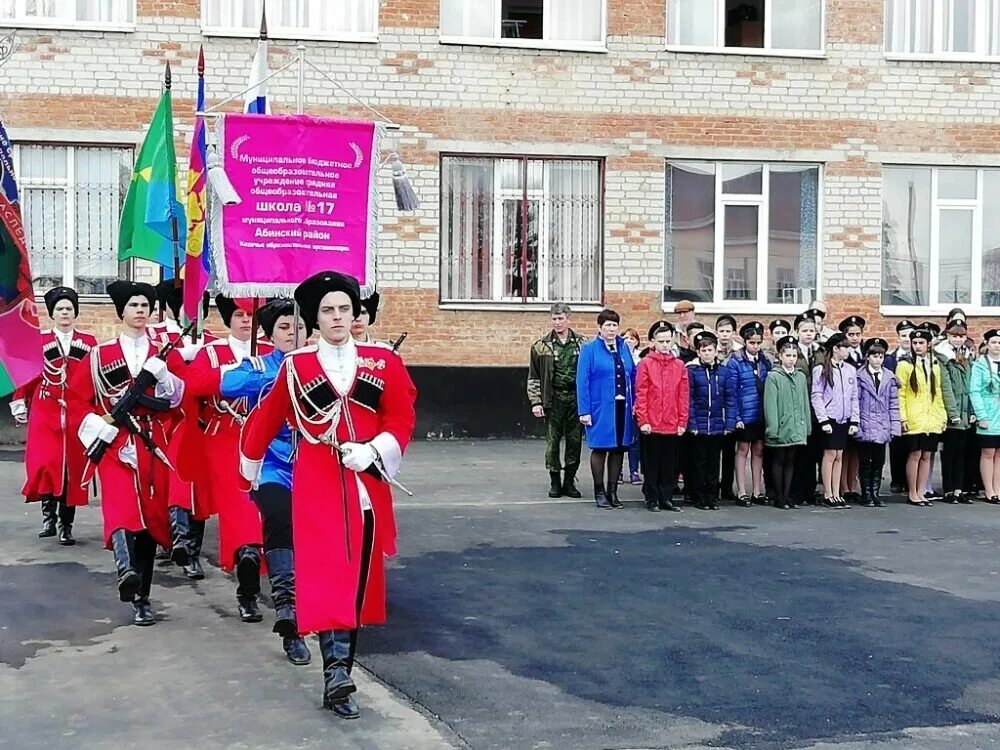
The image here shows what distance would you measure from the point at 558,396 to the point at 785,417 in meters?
2.30

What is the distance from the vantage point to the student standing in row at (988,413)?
46.8ft

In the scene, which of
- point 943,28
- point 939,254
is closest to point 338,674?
point 939,254

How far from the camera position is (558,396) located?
1423 cm

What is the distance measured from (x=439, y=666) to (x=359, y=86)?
1394 cm

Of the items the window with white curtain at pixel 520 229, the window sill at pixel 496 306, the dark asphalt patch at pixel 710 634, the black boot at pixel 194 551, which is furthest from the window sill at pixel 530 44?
the black boot at pixel 194 551

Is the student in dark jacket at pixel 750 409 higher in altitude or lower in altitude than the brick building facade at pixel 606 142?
lower

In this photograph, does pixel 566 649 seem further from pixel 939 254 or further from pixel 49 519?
pixel 939 254

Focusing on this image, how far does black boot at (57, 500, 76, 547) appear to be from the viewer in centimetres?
1097

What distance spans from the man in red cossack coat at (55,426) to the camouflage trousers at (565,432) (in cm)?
488

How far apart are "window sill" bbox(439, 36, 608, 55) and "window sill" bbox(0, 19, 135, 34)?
4.41m

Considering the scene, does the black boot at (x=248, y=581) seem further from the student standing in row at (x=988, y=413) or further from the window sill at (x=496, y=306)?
the window sill at (x=496, y=306)

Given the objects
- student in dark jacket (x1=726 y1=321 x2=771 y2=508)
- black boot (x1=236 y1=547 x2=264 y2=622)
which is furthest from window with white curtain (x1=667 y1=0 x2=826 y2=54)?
black boot (x1=236 y1=547 x2=264 y2=622)

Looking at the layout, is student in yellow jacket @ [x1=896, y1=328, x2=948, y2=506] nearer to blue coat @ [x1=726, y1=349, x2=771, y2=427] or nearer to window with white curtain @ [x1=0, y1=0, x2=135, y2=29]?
blue coat @ [x1=726, y1=349, x2=771, y2=427]

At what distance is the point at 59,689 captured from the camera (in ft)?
21.5
